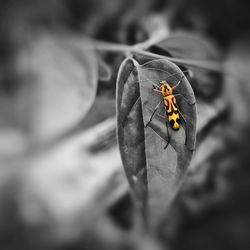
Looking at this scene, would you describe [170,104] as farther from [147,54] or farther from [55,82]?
[55,82]

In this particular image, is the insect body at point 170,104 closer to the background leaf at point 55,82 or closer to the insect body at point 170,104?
the insect body at point 170,104

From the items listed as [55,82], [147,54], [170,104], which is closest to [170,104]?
[170,104]

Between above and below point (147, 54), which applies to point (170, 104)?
below

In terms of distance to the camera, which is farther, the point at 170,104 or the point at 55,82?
the point at 55,82

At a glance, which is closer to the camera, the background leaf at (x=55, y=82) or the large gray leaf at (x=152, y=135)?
the large gray leaf at (x=152, y=135)

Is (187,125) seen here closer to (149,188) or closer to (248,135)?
(149,188)

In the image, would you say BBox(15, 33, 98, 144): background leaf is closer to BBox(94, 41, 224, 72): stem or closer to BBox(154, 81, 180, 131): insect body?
BBox(94, 41, 224, 72): stem

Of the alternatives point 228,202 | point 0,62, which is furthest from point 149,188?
point 228,202

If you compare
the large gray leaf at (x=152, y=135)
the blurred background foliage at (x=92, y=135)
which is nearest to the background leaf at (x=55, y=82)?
the blurred background foliage at (x=92, y=135)

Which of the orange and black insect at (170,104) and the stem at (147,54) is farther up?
the stem at (147,54)
